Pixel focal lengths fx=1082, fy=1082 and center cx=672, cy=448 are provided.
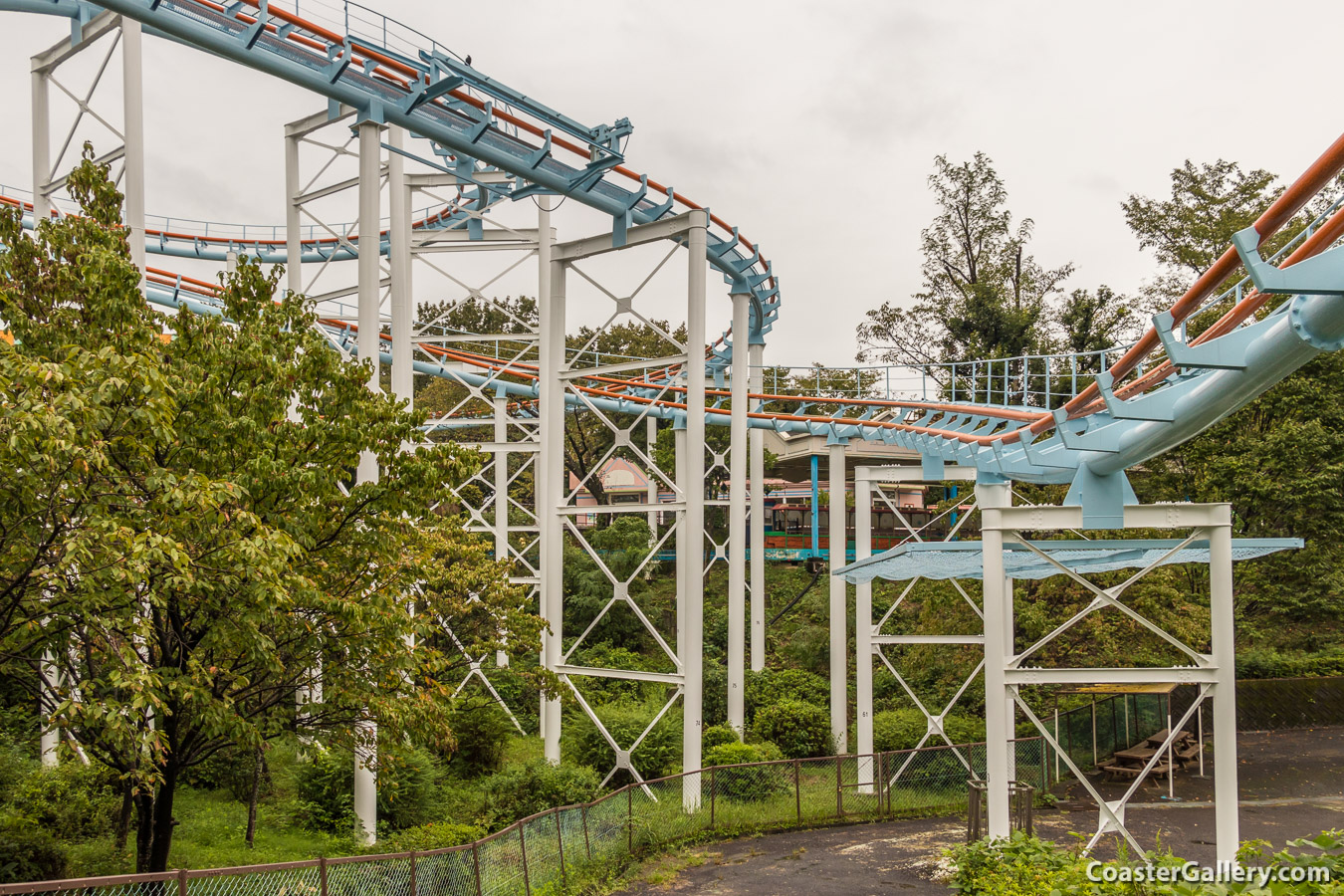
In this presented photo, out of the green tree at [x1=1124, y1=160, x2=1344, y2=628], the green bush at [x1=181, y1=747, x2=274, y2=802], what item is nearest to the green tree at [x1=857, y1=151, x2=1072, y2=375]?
the green tree at [x1=1124, y1=160, x2=1344, y2=628]

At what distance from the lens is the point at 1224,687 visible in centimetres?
1142

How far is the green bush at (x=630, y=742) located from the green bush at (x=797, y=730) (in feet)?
6.44

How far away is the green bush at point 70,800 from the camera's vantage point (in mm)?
12359

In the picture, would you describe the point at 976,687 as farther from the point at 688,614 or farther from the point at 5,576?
the point at 5,576

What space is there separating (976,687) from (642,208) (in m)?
12.4

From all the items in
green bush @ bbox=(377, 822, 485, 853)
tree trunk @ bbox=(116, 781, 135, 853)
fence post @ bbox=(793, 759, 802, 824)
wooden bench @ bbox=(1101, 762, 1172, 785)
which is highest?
tree trunk @ bbox=(116, 781, 135, 853)

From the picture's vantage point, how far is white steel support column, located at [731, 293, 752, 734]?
19359 mm

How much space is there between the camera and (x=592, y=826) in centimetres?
1274

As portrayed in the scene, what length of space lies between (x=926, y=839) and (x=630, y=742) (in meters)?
4.79

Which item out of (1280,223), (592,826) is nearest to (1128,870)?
(1280,223)

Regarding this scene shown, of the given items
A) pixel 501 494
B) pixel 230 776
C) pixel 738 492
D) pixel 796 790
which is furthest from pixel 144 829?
pixel 501 494

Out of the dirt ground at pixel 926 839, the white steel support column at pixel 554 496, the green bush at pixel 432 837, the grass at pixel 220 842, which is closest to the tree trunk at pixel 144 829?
the grass at pixel 220 842

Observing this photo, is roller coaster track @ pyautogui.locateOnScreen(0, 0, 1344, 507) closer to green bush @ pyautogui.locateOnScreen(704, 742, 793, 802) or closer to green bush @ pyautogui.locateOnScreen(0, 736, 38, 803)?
green bush @ pyautogui.locateOnScreen(704, 742, 793, 802)

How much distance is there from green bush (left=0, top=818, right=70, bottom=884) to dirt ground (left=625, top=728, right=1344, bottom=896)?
5.73 metres
